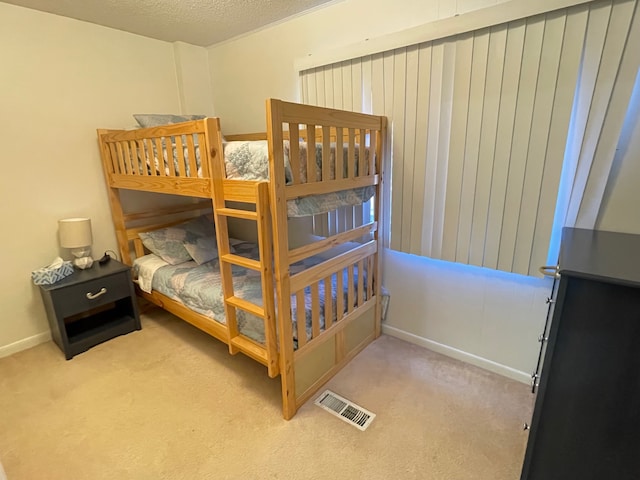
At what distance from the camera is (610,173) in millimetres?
1508

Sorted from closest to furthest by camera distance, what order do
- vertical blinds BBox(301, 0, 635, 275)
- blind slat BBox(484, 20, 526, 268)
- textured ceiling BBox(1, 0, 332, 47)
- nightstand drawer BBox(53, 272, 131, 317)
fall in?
vertical blinds BBox(301, 0, 635, 275) → blind slat BBox(484, 20, 526, 268) → textured ceiling BBox(1, 0, 332, 47) → nightstand drawer BBox(53, 272, 131, 317)

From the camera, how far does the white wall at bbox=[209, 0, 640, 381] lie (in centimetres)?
188

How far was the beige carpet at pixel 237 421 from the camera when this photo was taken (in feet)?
4.94

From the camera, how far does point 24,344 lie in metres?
2.46

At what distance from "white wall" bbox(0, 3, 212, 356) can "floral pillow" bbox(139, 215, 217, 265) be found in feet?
1.42

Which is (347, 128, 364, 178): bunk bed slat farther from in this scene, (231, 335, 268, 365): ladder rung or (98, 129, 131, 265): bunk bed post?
(98, 129, 131, 265): bunk bed post

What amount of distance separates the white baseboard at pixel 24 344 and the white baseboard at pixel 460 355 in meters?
2.63

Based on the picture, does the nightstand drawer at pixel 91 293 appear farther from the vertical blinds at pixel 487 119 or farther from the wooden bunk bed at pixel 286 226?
the vertical blinds at pixel 487 119

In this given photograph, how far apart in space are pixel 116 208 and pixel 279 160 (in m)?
2.02

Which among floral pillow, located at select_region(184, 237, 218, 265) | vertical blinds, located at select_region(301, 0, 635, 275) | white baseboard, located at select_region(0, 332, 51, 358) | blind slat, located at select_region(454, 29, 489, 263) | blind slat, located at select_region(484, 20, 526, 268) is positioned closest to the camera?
vertical blinds, located at select_region(301, 0, 635, 275)

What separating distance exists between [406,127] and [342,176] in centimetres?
56

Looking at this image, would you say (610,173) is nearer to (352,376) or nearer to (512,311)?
(512,311)

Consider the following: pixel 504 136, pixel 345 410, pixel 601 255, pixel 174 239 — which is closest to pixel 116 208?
pixel 174 239

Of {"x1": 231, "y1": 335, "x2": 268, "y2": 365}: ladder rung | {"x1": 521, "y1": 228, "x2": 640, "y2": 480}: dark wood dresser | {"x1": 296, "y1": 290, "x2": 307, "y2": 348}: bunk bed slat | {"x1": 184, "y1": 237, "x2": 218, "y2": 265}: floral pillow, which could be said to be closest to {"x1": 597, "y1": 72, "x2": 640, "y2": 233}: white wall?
{"x1": 521, "y1": 228, "x2": 640, "y2": 480}: dark wood dresser
